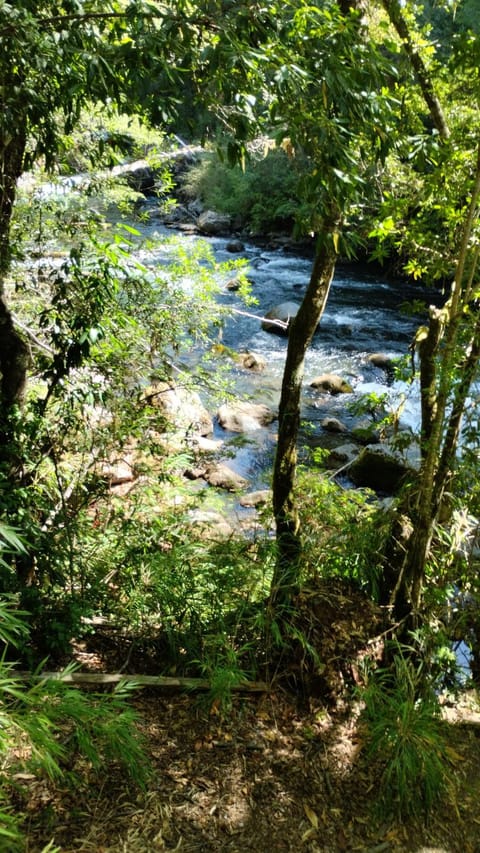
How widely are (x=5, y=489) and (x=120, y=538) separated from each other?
100cm

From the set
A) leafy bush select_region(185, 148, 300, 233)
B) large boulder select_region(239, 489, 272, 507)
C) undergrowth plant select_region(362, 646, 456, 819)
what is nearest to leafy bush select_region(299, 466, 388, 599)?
undergrowth plant select_region(362, 646, 456, 819)

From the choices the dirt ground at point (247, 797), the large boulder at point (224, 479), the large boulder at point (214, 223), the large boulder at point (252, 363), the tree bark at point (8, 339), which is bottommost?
the large boulder at point (224, 479)

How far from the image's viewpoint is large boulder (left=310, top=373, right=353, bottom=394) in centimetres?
1068

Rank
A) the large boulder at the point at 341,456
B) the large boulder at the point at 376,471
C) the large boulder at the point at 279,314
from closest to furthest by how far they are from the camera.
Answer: the large boulder at the point at 376,471 < the large boulder at the point at 341,456 < the large boulder at the point at 279,314

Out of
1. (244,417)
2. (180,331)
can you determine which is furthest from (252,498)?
(180,331)

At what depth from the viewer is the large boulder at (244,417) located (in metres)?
9.25

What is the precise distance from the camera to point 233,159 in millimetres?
2186

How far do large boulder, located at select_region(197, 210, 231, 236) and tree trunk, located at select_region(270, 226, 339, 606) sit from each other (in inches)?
738

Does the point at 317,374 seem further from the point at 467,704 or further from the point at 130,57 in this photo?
the point at 130,57

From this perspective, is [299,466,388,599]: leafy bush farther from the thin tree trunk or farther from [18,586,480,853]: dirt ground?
the thin tree trunk

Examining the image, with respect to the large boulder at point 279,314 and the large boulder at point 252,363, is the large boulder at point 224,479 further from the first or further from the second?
the large boulder at point 279,314

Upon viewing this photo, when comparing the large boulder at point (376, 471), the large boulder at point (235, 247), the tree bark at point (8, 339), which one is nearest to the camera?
the tree bark at point (8, 339)

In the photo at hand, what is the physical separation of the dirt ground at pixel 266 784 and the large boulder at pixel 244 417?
19.5 feet

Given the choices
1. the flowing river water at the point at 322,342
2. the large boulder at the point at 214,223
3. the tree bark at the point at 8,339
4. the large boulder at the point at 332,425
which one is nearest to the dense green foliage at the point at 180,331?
the tree bark at the point at 8,339
